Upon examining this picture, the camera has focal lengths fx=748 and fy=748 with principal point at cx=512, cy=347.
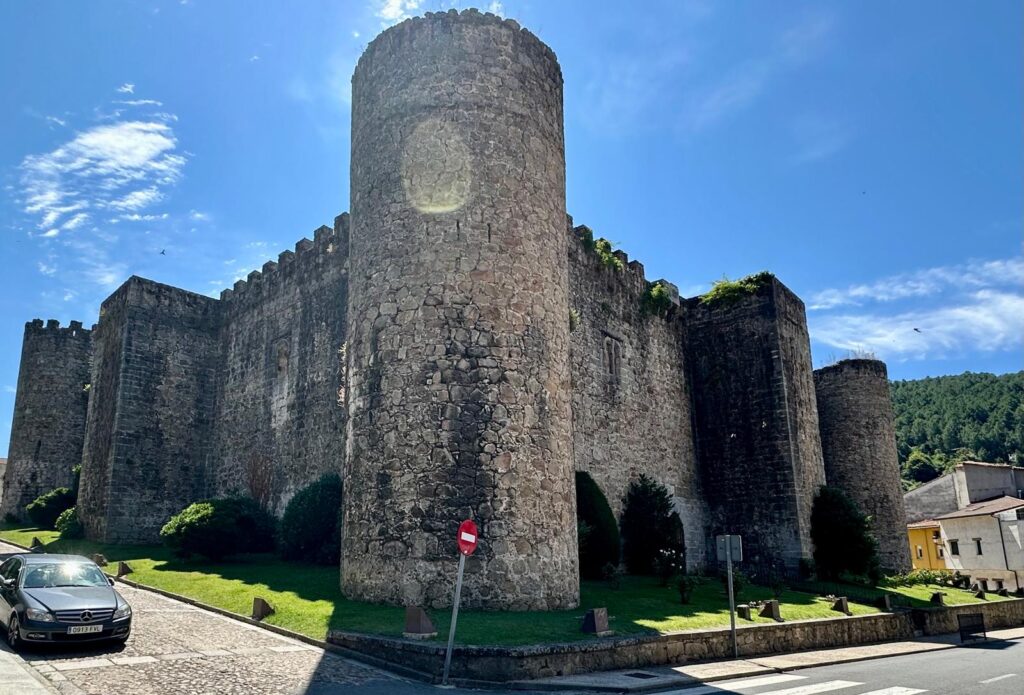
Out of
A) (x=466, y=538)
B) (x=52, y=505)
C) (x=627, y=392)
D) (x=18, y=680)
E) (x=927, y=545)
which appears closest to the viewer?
(x=18, y=680)

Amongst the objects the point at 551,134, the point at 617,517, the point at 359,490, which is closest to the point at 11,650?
the point at 359,490

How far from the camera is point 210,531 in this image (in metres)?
18.9

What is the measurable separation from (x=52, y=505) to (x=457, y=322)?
81.3ft

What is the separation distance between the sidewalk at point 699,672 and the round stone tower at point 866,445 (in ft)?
45.6

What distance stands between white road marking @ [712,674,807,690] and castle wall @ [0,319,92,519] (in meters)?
33.2

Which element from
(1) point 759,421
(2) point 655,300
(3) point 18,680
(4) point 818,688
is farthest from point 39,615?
(1) point 759,421

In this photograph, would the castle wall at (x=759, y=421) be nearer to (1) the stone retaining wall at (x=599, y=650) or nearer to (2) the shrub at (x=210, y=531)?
(1) the stone retaining wall at (x=599, y=650)

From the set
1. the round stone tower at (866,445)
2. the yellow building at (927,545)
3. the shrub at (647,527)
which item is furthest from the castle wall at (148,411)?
the yellow building at (927,545)

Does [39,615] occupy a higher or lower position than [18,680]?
higher

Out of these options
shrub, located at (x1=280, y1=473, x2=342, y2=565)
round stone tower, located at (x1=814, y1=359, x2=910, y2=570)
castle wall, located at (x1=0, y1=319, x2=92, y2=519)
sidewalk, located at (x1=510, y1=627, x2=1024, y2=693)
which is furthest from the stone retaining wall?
castle wall, located at (x1=0, y1=319, x2=92, y2=519)

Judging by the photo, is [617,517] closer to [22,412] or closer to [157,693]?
[157,693]

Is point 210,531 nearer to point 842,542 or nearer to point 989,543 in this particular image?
point 842,542

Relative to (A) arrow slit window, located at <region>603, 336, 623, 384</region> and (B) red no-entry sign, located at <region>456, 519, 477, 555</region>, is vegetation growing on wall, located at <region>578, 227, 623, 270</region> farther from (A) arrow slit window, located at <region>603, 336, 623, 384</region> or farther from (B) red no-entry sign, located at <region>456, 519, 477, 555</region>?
(B) red no-entry sign, located at <region>456, 519, 477, 555</region>

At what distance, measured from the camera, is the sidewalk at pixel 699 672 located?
949 centimetres
